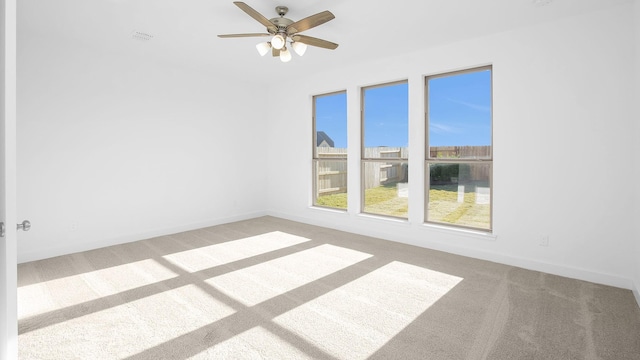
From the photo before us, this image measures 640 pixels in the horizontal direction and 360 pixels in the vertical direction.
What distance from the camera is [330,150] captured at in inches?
223

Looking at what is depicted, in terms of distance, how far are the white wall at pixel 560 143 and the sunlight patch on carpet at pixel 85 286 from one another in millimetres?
3327

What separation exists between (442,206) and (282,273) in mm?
2339

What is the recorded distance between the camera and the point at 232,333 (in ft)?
7.38

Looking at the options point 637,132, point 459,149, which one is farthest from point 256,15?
point 637,132

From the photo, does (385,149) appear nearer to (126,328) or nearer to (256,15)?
(256,15)

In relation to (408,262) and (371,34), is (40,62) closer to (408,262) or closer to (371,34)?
(371,34)

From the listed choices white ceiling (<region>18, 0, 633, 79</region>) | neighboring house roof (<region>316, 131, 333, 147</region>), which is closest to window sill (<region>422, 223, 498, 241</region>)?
neighboring house roof (<region>316, 131, 333, 147</region>)

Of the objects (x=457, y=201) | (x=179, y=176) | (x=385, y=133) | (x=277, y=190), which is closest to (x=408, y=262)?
(x=457, y=201)

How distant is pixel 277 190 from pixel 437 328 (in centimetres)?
440

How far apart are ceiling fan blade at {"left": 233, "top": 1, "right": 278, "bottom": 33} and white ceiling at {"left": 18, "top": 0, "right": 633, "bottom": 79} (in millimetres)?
210

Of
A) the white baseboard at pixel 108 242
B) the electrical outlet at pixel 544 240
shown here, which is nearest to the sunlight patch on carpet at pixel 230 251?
the white baseboard at pixel 108 242

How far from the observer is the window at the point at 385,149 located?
471 cm

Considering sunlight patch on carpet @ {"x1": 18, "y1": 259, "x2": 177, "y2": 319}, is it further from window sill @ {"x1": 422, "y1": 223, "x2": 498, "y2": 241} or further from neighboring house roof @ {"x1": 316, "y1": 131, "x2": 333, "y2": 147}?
neighboring house roof @ {"x1": 316, "y1": 131, "x2": 333, "y2": 147}

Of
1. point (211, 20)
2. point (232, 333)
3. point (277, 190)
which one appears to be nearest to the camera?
point (232, 333)
